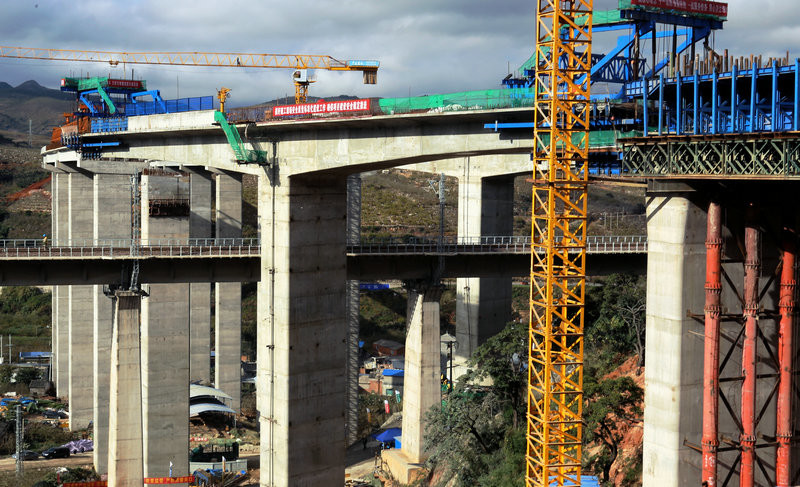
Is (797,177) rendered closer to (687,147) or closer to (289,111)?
(687,147)

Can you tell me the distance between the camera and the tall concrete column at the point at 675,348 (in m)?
33.5

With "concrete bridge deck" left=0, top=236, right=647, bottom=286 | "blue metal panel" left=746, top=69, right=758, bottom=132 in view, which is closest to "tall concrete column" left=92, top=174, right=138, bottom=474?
"concrete bridge deck" left=0, top=236, right=647, bottom=286

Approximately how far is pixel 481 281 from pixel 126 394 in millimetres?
27246

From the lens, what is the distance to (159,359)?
59.0m

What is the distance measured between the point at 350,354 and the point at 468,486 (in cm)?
2195

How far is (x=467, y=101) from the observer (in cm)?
4550

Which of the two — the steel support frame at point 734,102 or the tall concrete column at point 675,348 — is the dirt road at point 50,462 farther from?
the steel support frame at point 734,102

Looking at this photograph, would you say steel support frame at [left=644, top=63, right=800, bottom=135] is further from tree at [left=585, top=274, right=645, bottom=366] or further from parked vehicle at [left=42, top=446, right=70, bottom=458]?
parked vehicle at [left=42, top=446, right=70, bottom=458]

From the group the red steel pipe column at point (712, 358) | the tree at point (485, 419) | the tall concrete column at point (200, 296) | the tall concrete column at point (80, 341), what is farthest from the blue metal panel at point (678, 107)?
the tall concrete column at point (80, 341)

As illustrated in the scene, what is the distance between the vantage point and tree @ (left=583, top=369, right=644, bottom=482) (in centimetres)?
4862

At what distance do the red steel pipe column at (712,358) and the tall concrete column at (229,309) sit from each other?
43.8 m

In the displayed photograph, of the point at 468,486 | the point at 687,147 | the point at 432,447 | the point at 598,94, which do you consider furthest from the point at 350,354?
the point at 687,147

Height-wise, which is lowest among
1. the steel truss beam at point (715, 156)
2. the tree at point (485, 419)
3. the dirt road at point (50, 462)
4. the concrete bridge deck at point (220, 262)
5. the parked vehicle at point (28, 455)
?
the dirt road at point (50, 462)

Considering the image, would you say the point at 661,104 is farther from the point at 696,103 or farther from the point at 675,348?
the point at 675,348
